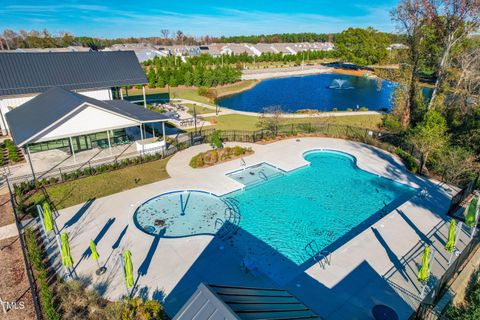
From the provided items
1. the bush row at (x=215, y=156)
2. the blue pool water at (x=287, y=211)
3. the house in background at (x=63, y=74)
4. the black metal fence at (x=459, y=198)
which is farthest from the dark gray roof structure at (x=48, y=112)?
the black metal fence at (x=459, y=198)

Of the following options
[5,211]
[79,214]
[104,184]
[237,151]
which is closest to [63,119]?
[104,184]

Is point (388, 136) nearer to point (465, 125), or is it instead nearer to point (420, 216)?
point (465, 125)

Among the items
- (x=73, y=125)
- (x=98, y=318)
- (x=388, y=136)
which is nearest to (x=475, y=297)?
(x=98, y=318)

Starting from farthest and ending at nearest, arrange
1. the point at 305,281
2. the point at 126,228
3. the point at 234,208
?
1. the point at 234,208
2. the point at 126,228
3. the point at 305,281

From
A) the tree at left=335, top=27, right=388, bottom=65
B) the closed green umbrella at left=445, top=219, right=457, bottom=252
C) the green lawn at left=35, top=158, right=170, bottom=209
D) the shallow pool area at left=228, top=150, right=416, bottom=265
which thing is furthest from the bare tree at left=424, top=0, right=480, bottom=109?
the tree at left=335, top=27, right=388, bottom=65

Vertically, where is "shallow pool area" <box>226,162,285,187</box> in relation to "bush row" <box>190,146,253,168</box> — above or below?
below

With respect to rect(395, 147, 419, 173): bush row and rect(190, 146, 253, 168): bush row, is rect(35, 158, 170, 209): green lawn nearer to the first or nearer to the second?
rect(190, 146, 253, 168): bush row
